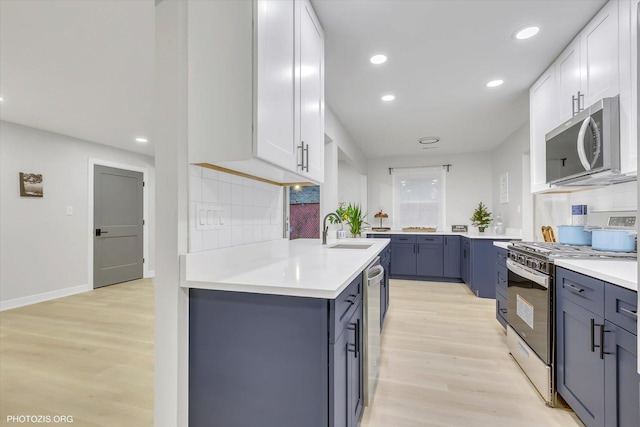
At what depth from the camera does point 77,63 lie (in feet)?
8.09

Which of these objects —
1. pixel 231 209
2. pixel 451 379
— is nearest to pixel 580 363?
pixel 451 379

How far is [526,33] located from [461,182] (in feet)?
13.1

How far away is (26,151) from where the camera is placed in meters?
3.98

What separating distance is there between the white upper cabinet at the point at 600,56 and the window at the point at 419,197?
3969 mm

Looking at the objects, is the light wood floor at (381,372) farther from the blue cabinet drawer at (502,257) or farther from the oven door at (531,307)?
the blue cabinet drawer at (502,257)

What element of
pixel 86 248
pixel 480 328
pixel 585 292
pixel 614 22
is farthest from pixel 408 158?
pixel 86 248

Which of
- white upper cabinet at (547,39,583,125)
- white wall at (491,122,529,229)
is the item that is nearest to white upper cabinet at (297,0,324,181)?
white upper cabinet at (547,39,583,125)

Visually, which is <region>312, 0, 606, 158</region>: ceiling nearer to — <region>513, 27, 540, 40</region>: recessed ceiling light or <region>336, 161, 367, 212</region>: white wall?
<region>513, 27, 540, 40</region>: recessed ceiling light

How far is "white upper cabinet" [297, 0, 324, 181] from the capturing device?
5.75 ft

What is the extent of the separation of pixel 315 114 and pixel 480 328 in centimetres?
267

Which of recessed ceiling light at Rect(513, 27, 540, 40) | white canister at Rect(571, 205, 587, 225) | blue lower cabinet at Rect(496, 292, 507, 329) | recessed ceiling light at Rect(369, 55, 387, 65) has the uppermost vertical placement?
recessed ceiling light at Rect(369, 55, 387, 65)

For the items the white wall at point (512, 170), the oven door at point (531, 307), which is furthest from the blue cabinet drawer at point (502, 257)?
the white wall at point (512, 170)

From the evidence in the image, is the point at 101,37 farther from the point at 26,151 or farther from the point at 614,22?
the point at 614,22

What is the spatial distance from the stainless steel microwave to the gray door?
5.98 metres
